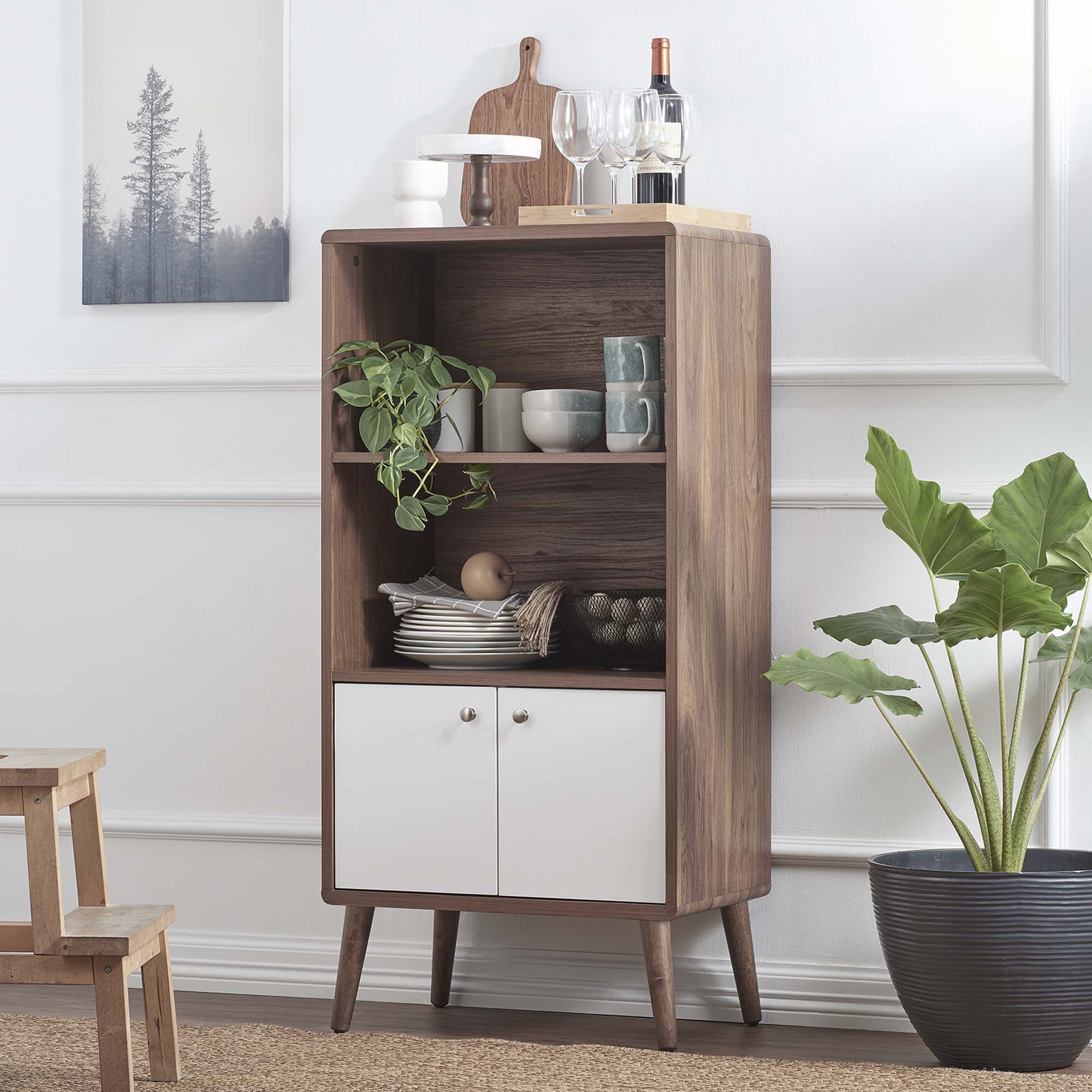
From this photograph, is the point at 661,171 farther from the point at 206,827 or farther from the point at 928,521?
the point at 206,827

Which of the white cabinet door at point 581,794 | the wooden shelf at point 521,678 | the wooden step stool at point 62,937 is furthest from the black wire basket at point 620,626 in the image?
the wooden step stool at point 62,937

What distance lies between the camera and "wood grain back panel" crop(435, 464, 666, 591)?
2.92m

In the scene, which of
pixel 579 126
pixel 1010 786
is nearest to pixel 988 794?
pixel 1010 786

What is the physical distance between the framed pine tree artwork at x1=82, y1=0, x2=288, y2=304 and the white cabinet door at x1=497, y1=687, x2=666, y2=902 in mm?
1100

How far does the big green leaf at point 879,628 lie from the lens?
253 cm

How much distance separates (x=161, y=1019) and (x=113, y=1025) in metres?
0.22

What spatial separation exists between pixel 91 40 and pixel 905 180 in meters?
1.71

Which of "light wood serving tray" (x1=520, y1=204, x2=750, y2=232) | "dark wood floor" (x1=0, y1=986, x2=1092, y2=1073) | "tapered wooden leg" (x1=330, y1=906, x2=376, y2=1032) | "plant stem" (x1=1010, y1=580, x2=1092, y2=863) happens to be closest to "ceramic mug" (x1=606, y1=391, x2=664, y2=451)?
"light wood serving tray" (x1=520, y1=204, x2=750, y2=232)

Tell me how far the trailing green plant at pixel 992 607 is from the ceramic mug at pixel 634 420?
0.37m

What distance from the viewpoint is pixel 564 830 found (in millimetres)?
2574

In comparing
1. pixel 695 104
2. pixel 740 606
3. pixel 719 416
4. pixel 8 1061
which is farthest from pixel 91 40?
pixel 8 1061

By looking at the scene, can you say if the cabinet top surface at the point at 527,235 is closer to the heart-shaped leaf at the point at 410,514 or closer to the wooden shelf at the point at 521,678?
the heart-shaped leaf at the point at 410,514

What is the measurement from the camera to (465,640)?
8.86 ft

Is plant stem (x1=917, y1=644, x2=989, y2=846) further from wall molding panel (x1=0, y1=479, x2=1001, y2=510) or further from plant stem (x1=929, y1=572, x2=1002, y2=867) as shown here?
wall molding panel (x1=0, y1=479, x2=1001, y2=510)
